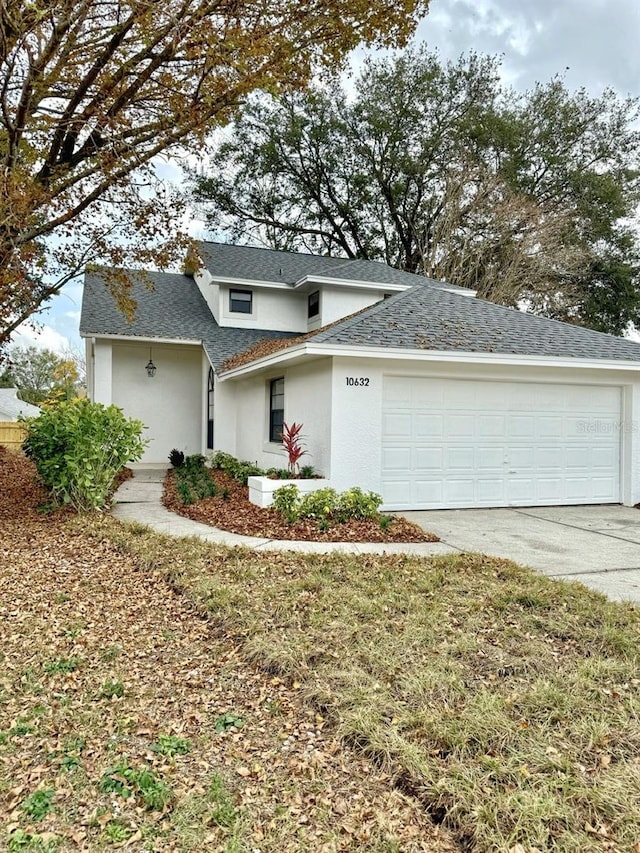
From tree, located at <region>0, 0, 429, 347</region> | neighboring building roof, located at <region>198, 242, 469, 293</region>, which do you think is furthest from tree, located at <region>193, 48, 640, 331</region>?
tree, located at <region>0, 0, 429, 347</region>

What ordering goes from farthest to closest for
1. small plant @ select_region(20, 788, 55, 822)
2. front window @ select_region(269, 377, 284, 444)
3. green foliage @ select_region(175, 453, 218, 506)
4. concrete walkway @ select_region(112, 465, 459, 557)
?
front window @ select_region(269, 377, 284, 444) → green foliage @ select_region(175, 453, 218, 506) → concrete walkway @ select_region(112, 465, 459, 557) → small plant @ select_region(20, 788, 55, 822)

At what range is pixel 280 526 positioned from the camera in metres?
7.80

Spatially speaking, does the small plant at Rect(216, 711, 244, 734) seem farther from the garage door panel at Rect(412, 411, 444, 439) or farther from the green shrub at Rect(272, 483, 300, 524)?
the garage door panel at Rect(412, 411, 444, 439)

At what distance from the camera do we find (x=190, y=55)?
8055 mm

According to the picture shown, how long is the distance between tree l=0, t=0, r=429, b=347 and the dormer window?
6.72 m

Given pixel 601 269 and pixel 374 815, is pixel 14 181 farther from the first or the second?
pixel 601 269

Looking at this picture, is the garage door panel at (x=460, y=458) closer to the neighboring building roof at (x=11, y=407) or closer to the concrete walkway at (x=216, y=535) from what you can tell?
the concrete walkway at (x=216, y=535)

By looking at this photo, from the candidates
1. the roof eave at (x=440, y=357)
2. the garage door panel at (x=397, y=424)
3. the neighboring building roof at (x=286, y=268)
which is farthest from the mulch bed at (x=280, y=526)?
the neighboring building roof at (x=286, y=268)

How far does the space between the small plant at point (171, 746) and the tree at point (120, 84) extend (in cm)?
671

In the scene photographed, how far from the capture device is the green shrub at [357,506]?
320 inches

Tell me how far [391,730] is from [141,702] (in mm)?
1540

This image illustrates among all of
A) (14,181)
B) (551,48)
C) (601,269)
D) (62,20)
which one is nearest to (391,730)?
(14,181)

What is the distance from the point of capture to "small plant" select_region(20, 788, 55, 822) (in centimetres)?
248

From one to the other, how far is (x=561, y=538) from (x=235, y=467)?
740 cm
